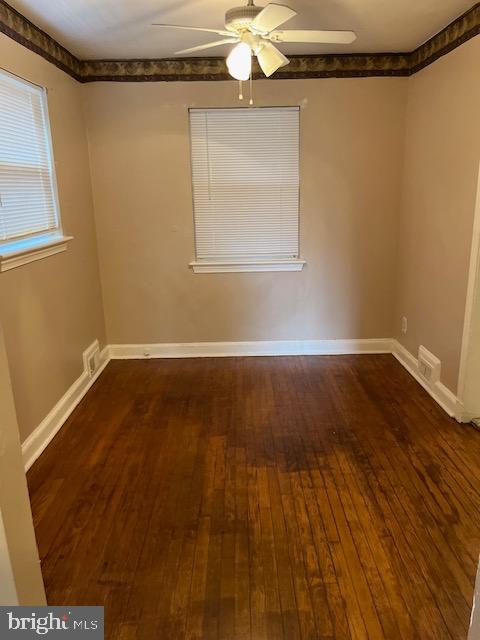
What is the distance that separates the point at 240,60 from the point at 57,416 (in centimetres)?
242

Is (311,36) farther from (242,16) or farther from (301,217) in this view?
(301,217)

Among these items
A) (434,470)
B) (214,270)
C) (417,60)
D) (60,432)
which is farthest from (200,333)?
(417,60)

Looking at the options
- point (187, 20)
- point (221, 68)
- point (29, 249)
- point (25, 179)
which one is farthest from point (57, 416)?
point (221, 68)

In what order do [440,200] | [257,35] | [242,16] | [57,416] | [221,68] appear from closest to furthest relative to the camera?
[242,16] → [257,35] → [57,416] → [440,200] → [221,68]

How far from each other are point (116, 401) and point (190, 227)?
1.61m

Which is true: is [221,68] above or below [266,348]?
above

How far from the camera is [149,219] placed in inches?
158

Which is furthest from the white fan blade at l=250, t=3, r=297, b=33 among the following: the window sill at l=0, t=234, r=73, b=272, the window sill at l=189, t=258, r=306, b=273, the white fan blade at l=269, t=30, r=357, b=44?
the window sill at l=189, t=258, r=306, b=273

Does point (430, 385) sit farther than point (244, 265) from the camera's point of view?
No

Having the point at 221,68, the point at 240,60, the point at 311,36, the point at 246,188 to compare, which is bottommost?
the point at 246,188

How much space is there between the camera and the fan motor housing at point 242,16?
82.2 inches

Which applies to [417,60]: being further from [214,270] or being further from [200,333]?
[200,333]

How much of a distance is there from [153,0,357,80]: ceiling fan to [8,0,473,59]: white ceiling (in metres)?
0.39

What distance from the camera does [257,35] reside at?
222 cm
